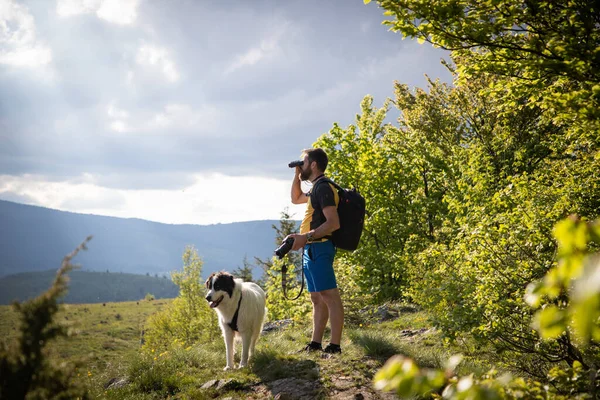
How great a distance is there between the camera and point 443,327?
6145 mm

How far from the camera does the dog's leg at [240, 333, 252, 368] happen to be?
6834 millimetres

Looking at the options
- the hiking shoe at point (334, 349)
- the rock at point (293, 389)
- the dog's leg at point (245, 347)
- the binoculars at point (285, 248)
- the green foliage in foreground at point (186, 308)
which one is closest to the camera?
the rock at point (293, 389)

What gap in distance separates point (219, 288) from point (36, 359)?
14.8 feet

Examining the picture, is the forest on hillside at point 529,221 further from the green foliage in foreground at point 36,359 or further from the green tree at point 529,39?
the green foliage in foreground at point 36,359

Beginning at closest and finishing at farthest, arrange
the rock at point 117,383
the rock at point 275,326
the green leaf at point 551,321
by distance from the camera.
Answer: the green leaf at point 551,321, the rock at point 117,383, the rock at point 275,326

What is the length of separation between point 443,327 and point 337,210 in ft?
8.53

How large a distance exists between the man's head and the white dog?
2.57 meters

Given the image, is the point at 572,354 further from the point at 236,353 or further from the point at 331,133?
the point at 331,133

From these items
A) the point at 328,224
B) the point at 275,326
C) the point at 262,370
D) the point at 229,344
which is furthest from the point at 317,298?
the point at 275,326

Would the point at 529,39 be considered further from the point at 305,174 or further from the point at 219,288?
the point at 219,288

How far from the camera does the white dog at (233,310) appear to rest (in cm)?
704

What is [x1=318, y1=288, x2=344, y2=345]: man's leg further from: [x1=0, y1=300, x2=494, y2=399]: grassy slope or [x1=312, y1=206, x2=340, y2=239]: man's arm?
[x1=312, y1=206, x2=340, y2=239]: man's arm

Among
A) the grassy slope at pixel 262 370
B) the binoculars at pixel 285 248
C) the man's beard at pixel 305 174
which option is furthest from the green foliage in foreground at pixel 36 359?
the man's beard at pixel 305 174

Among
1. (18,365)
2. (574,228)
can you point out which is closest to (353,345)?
(18,365)
